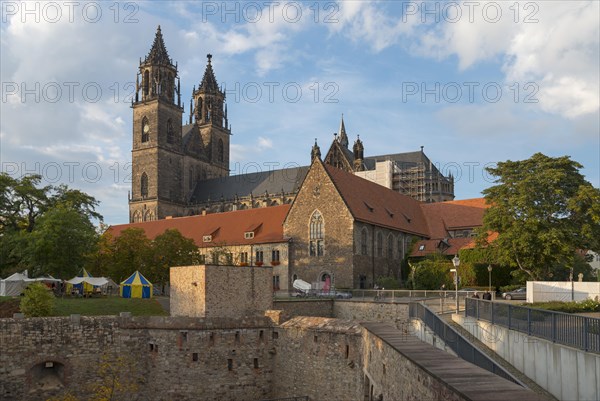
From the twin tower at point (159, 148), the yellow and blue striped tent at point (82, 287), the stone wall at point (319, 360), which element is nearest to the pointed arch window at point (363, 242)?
the yellow and blue striped tent at point (82, 287)

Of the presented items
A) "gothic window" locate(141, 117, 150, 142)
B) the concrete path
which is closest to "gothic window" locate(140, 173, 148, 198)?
"gothic window" locate(141, 117, 150, 142)

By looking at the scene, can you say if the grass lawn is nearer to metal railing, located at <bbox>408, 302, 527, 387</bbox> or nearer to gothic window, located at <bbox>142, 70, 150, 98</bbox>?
metal railing, located at <bbox>408, 302, 527, 387</bbox>

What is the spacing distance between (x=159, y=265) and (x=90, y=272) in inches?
290

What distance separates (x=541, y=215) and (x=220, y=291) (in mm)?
24714

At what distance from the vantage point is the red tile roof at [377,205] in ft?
196

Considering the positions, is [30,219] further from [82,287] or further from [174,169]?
[174,169]

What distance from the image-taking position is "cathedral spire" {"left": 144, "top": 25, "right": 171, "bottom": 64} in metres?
115

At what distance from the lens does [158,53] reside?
116 meters

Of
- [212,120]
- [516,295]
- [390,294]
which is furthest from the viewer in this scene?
[212,120]

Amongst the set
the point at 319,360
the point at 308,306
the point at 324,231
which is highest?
the point at 324,231

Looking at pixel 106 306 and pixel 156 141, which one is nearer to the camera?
pixel 106 306

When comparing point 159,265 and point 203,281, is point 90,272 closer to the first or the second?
point 159,265

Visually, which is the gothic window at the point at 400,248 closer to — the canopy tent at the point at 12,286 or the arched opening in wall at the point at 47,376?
the canopy tent at the point at 12,286

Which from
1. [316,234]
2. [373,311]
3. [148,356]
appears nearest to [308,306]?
[373,311]
